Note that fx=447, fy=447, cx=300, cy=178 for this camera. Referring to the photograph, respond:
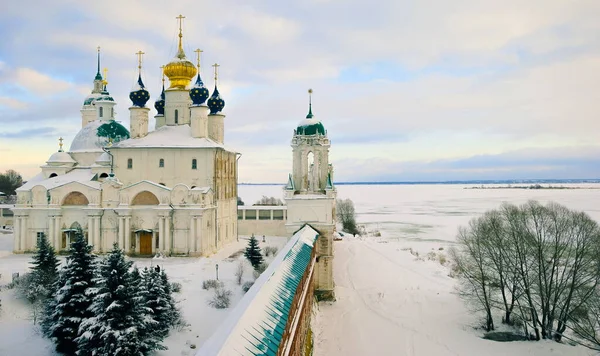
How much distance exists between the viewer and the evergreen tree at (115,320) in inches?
446

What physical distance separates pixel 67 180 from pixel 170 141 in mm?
6910

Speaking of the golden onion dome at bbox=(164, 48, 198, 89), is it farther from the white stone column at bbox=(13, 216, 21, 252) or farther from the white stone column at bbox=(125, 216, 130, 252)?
the white stone column at bbox=(13, 216, 21, 252)

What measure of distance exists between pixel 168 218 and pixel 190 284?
23.5ft

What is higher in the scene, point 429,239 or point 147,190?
point 147,190

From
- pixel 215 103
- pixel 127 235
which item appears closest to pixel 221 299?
pixel 127 235

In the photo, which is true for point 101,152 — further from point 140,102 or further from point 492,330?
point 492,330

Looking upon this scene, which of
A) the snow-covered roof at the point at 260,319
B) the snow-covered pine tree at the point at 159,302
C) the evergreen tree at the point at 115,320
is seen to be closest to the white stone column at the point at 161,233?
the snow-covered pine tree at the point at 159,302

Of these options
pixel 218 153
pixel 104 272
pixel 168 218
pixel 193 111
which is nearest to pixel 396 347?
pixel 104 272

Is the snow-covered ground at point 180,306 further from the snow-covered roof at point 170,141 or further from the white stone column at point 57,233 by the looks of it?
the snow-covered roof at point 170,141

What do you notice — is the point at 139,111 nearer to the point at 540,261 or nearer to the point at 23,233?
the point at 23,233

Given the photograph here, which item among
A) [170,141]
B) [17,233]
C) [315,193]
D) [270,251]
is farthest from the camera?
[270,251]

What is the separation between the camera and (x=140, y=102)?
2927 cm

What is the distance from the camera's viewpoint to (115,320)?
11.5m

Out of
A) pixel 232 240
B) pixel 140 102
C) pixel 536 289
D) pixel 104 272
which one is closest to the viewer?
pixel 104 272
